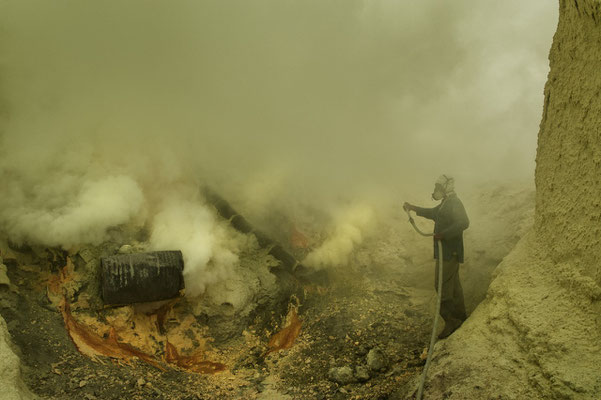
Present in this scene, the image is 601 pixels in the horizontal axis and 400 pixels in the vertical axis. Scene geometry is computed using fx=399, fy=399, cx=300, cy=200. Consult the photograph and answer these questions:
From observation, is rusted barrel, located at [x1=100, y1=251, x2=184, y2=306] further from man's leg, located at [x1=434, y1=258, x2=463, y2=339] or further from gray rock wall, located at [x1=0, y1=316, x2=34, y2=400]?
man's leg, located at [x1=434, y1=258, x2=463, y2=339]

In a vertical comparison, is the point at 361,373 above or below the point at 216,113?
below

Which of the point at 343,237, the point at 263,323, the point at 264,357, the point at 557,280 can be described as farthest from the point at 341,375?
the point at 343,237

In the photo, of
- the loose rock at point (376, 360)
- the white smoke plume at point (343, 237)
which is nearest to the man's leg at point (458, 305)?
the loose rock at point (376, 360)

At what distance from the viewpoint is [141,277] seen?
4.27 metres

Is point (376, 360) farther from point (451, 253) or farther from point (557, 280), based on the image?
point (557, 280)

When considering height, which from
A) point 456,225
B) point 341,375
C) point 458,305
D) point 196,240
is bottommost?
point 341,375

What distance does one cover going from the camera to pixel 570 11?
2.91 meters

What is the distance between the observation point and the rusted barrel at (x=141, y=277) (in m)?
4.18

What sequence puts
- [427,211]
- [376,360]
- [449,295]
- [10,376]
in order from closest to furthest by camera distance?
[10,376] < [376,360] < [449,295] < [427,211]

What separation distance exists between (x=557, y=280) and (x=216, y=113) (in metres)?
5.42

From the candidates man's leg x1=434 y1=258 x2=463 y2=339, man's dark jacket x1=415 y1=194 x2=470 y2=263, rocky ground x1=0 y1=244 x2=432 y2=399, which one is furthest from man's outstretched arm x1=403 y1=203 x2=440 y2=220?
rocky ground x1=0 y1=244 x2=432 y2=399

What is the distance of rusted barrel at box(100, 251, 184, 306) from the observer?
418 cm

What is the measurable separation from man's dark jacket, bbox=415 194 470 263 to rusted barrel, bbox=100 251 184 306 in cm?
291

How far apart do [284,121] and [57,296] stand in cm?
441
